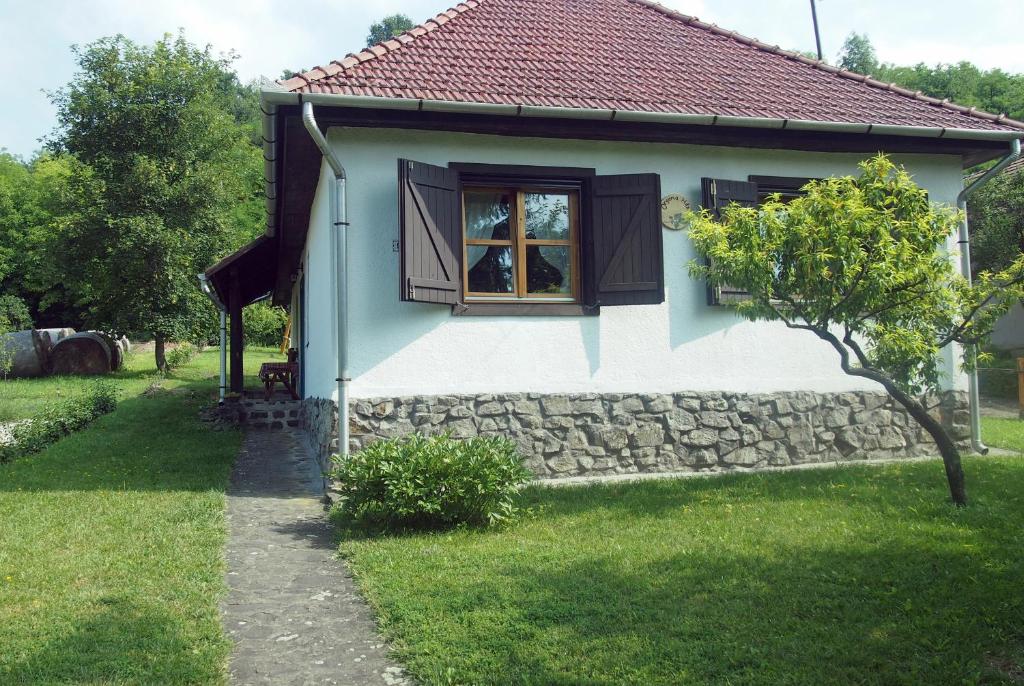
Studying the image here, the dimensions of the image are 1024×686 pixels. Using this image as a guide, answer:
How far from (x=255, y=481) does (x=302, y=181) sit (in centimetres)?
351

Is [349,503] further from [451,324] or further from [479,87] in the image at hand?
[479,87]

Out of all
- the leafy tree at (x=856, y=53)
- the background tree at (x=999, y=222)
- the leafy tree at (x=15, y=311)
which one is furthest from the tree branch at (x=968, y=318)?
the leafy tree at (x=856, y=53)

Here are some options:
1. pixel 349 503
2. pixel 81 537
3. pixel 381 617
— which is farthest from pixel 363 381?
pixel 381 617

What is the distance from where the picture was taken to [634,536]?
5.32 meters

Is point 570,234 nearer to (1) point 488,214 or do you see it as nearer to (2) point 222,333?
(1) point 488,214

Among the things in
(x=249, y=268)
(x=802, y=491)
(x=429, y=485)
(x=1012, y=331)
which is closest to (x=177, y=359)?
(x=249, y=268)

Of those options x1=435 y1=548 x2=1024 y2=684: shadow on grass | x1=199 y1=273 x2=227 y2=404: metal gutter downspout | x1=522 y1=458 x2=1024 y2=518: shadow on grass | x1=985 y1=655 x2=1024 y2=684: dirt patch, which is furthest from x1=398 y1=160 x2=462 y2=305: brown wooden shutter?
x1=199 y1=273 x2=227 y2=404: metal gutter downspout

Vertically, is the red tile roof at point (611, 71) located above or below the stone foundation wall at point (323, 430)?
above

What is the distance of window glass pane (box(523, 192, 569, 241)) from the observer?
312 inches

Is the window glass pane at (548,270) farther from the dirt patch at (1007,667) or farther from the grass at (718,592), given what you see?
the dirt patch at (1007,667)

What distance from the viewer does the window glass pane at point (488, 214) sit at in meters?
7.79

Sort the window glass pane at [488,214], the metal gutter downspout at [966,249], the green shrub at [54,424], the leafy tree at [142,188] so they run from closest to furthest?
1. the window glass pane at [488,214]
2. the metal gutter downspout at [966,249]
3. the green shrub at [54,424]
4. the leafy tree at [142,188]

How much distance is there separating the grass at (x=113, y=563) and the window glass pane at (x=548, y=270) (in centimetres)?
351

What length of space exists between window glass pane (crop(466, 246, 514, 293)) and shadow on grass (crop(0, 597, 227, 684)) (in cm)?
443
